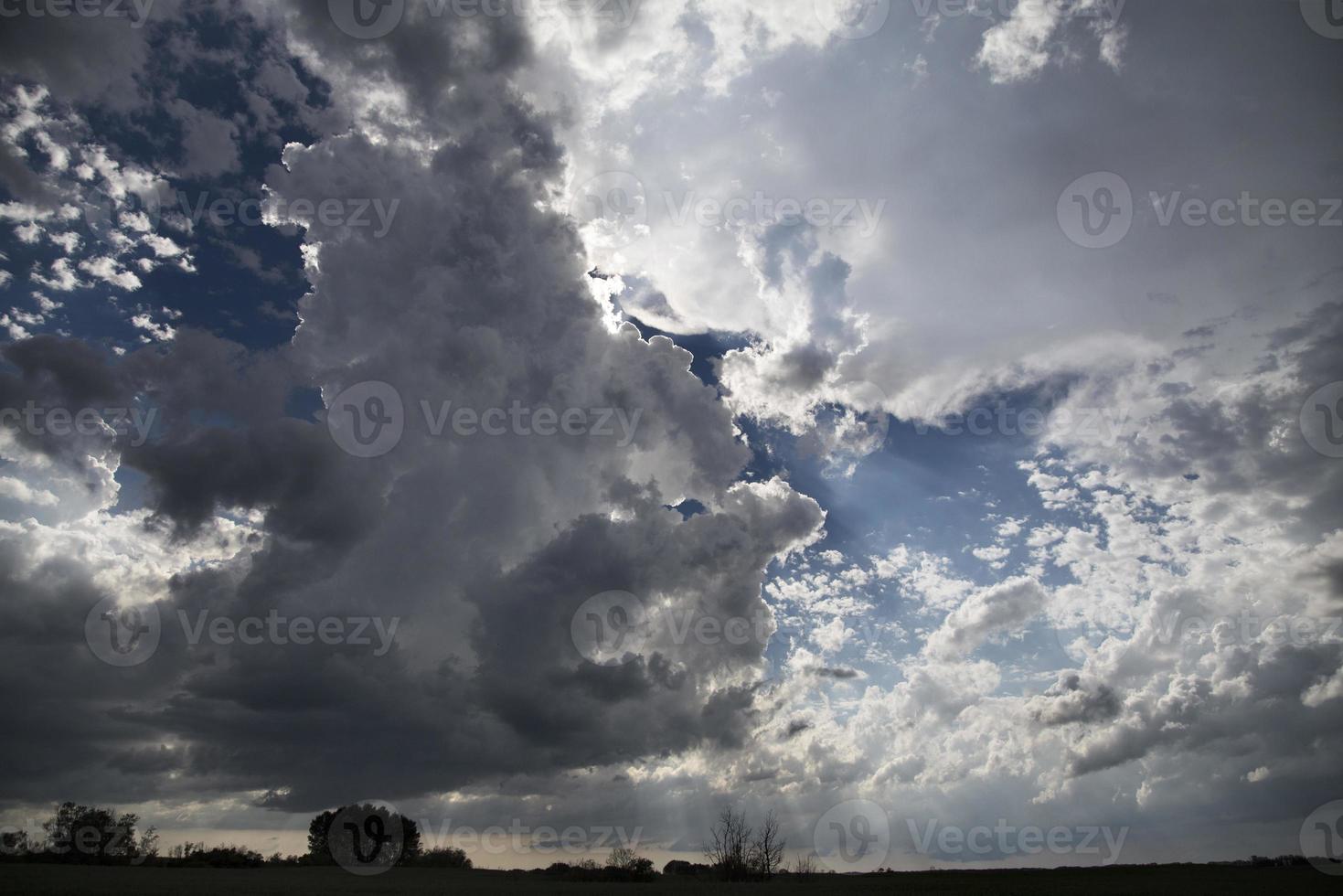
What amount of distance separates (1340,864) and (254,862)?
240m

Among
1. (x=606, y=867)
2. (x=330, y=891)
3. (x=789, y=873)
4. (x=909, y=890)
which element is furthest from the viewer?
(x=789, y=873)

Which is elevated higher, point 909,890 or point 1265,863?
point 909,890

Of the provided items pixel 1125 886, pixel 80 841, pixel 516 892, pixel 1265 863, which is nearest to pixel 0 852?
pixel 80 841

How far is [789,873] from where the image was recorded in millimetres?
Result: 171125

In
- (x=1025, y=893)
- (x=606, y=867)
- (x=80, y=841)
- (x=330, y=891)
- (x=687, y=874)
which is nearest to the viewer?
(x=330, y=891)

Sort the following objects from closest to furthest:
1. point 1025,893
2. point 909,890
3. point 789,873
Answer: point 1025,893 → point 909,890 → point 789,873

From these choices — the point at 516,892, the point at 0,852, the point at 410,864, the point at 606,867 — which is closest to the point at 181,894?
the point at 516,892

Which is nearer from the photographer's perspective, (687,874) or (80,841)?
(80,841)

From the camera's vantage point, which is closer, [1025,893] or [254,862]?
[1025,893]

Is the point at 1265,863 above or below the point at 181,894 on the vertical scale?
below

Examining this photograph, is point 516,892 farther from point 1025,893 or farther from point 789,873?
point 789,873

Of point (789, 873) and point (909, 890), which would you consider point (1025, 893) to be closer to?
point (909, 890)

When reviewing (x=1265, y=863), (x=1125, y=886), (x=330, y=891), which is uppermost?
(x=330, y=891)

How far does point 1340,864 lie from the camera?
174625 mm
